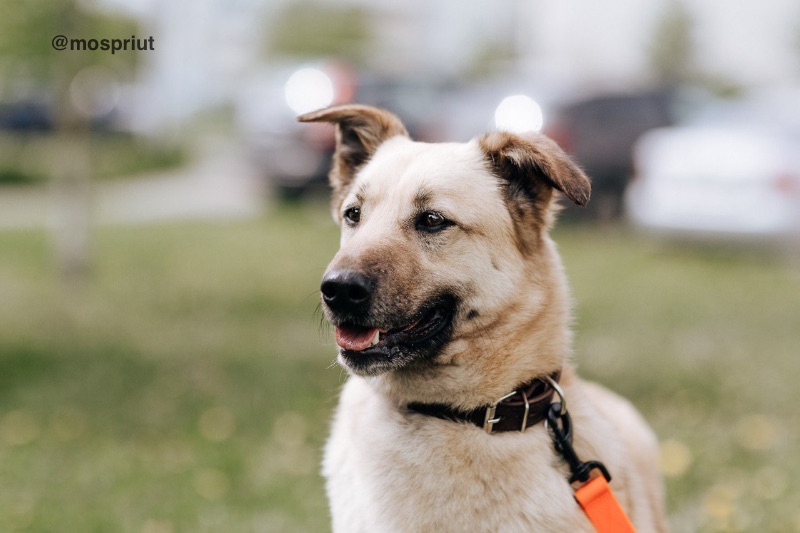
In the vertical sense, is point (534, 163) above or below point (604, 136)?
above

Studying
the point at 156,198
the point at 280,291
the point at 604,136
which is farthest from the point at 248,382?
the point at 156,198

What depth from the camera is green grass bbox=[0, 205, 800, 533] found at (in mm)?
4566

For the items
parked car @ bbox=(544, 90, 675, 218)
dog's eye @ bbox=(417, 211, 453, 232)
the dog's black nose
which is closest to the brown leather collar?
the dog's black nose

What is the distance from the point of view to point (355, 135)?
380cm

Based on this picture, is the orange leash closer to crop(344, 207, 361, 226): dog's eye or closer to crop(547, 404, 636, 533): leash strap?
crop(547, 404, 636, 533): leash strap

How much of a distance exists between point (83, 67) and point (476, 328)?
8.26 metres

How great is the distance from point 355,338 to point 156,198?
15.9 metres

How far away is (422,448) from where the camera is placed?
9.70 ft

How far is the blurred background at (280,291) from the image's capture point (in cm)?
485

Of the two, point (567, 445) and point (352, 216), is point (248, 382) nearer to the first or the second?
point (352, 216)

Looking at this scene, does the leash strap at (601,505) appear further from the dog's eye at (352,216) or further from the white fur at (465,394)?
the dog's eye at (352,216)

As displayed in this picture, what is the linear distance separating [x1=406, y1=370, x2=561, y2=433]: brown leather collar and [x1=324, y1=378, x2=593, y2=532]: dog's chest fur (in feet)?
0.10

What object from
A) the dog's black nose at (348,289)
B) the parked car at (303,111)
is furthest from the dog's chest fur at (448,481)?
the parked car at (303,111)

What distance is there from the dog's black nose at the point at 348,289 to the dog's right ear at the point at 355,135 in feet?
2.99
